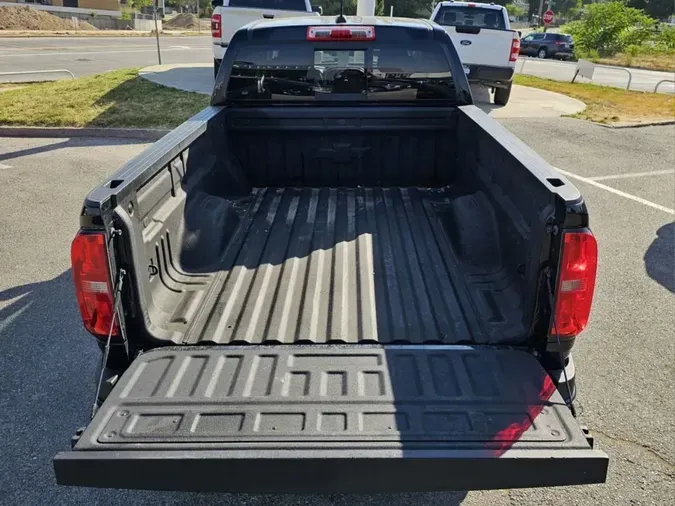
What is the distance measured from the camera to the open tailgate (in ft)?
6.06

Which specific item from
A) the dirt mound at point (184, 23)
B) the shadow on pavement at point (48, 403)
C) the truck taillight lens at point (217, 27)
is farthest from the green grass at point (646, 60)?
the shadow on pavement at point (48, 403)

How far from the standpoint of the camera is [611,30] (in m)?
35.3

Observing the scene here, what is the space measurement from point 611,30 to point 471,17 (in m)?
27.6

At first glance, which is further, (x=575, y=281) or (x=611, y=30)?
(x=611, y=30)

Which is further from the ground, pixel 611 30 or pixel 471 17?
pixel 611 30

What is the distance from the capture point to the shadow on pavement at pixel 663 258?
5098mm

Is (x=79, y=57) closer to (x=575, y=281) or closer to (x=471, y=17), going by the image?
(x=471, y=17)

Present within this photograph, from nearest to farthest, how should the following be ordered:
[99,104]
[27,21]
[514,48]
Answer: [99,104]
[514,48]
[27,21]

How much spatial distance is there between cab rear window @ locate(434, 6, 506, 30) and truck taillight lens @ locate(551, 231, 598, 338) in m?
11.8

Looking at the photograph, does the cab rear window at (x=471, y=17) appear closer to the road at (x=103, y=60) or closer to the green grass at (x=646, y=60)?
the road at (x=103, y=60)

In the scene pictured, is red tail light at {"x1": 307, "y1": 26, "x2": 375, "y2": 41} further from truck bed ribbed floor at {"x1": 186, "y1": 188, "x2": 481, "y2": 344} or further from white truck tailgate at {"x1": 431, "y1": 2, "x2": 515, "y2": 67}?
white truck tailgate at {"x1": 431, "y1": 2, "x2": 515, "y2": 67}

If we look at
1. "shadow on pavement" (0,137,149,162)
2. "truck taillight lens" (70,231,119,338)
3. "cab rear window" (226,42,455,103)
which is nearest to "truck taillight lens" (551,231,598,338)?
"truck taillight lens" (70,231,119,338)

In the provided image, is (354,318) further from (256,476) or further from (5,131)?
(5,131)

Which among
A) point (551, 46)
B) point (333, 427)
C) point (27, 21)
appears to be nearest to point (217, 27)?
point (333, 427)
